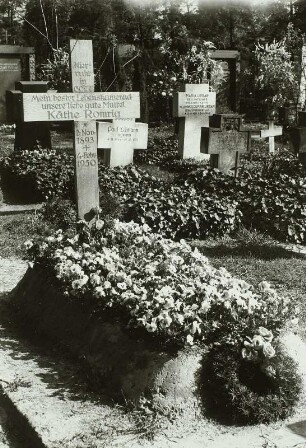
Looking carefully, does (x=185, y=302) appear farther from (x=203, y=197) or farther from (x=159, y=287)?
(x=203, y=197)

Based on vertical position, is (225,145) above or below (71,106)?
below

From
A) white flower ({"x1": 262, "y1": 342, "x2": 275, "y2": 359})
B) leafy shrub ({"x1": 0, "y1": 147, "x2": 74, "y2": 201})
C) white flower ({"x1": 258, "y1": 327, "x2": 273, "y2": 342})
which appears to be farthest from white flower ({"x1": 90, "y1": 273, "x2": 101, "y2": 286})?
leafy shrub ({"x1": 0, "y1": 147, "x2": 74, "y2": 201})

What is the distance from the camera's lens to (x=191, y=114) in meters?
15.3

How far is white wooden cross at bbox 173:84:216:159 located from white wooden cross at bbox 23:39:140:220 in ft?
24.4

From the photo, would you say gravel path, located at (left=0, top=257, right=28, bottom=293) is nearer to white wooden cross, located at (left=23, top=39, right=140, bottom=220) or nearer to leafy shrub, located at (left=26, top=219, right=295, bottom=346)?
leafy shrub, located at (left=26, top=219, right=295, bottom=346)

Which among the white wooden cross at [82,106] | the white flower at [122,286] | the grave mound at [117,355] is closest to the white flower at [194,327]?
the grave mound at [117,355]

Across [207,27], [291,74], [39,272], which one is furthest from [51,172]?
[207,27]

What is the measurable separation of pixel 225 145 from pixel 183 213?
135 inches

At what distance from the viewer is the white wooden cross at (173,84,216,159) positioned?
49.8 feet

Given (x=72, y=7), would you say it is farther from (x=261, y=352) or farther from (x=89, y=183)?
(x=261, y=352)

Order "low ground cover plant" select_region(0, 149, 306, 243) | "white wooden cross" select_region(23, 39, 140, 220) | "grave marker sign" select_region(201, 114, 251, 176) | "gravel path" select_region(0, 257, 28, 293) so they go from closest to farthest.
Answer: "gravel path" select_region(0, 257, 28, 293) → "white wooden cross" select_region(23, 39, 140, 220) → "low ground cover plant" select_region(0, 149, 306, 243) → "grave marker sign" select_region(201, 114, 251, 176)

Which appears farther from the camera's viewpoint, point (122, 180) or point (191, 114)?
point (191, 114)

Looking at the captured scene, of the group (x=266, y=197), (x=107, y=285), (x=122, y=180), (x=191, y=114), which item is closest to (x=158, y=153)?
(x=191, y=114)

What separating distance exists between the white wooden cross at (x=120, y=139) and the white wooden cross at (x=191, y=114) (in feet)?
7.32
